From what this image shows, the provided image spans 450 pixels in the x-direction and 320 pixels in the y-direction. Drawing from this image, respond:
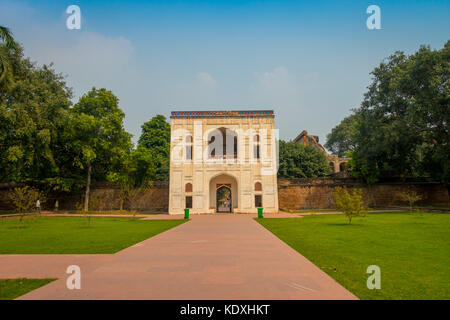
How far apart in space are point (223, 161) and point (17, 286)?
2252 cm

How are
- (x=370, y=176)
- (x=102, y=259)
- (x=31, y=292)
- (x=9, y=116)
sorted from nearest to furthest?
(x=31, y=292) → (x=102, y=259) → (x=9, y=116) → (x=370, y=176)

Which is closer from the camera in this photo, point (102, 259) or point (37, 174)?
point (102, 259)

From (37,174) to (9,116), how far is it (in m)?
8.37

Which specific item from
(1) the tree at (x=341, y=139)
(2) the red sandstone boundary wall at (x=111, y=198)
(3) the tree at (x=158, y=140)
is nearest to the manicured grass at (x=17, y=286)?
(2) the red sandstone boundary wall at (x=111, y=198)

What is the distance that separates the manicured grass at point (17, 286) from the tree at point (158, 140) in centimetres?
3769

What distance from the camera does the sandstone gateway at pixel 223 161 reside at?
26.5m

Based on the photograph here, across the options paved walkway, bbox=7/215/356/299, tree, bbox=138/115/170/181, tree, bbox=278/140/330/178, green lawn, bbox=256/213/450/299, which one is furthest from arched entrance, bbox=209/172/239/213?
paved walkway, bbox=7/215/356/299

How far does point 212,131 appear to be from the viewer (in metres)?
27.7

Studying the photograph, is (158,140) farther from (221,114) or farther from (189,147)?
(221,114)

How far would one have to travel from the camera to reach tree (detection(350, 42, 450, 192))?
70.7 feet
